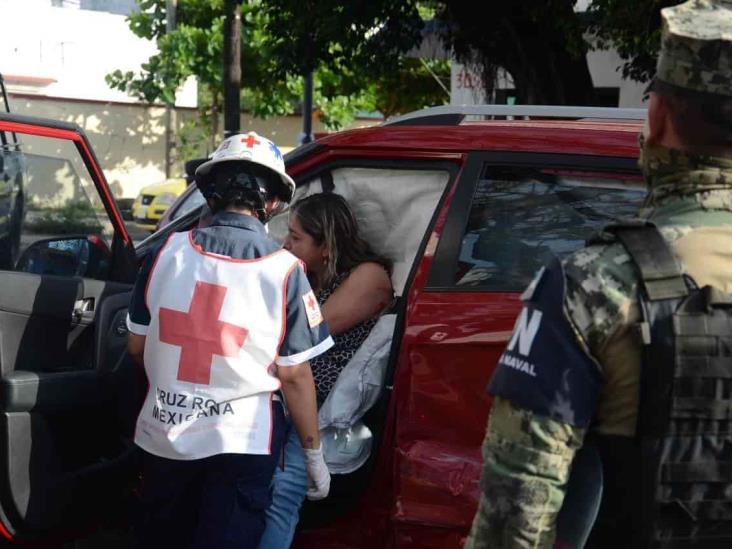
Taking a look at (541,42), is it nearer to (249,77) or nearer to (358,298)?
(358,298)

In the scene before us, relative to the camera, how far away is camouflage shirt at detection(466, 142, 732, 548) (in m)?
1.70

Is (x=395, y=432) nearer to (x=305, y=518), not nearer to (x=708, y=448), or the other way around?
(x=305, y=518)

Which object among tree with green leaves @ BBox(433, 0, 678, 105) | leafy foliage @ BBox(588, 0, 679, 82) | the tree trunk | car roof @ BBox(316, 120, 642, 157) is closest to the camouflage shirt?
car roof @ BBox(316, 120, 642, 157)

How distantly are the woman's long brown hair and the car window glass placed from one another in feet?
2.27

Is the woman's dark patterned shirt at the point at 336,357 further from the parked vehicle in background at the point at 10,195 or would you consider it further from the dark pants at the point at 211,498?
the parked vehicle in background at the point at 10,195

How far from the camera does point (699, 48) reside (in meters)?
1.70

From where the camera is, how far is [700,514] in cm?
174

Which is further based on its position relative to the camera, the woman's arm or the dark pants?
the woman's arm

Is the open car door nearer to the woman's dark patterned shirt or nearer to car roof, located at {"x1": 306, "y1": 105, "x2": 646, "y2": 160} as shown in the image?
the woman's dark patterned shirt

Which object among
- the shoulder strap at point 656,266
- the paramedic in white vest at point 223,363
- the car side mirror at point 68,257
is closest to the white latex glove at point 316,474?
the paramedic in white vest at point 223,363

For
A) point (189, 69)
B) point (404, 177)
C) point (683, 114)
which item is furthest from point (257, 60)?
point (683, 114)

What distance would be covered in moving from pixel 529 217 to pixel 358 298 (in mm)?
767

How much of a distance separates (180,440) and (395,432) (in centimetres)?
62

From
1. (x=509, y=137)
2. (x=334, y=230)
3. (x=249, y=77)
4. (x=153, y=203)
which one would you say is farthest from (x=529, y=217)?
(x=249, y=77)
